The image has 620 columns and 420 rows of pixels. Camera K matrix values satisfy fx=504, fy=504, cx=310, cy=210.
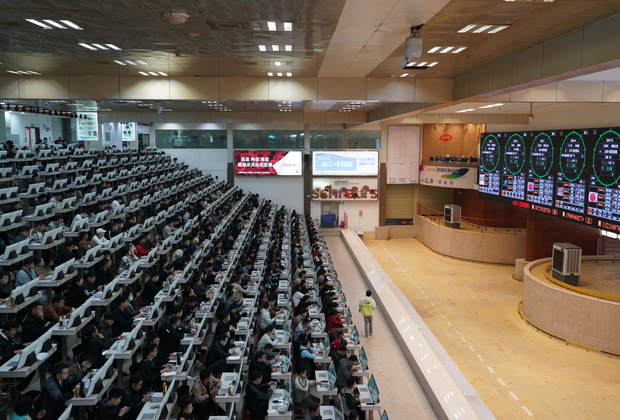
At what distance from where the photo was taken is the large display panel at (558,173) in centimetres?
1289

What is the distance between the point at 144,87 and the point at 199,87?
52.4 inches

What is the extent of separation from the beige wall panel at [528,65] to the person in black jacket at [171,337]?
727cm

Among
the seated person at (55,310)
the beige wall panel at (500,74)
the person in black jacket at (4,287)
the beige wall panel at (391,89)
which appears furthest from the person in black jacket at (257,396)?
the beige wall panel at (391,89)

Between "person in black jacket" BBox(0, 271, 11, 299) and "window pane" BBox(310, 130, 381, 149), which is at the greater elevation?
"window pane" BBox(310, 130, 381, 149)

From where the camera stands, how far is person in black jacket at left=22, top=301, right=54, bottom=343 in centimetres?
773

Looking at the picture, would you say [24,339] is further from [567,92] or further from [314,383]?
[567,92]

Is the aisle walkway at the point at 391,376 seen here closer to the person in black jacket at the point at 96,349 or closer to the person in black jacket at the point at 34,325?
the person in black jacket at the point at 96,349

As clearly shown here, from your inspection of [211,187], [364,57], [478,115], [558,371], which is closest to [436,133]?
[478,115]

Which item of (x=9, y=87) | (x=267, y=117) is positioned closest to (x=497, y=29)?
(x=9, y=87)

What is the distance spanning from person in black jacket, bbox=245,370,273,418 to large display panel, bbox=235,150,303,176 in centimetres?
2209

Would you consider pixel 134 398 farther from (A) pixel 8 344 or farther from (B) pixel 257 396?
(A) pixel 8 344

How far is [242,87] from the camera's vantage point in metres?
12.1

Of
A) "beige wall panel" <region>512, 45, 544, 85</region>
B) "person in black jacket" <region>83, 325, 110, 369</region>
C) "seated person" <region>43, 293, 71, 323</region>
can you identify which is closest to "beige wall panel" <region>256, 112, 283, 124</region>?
"beige wall panel" <region>512, 45, 544, 85</region>

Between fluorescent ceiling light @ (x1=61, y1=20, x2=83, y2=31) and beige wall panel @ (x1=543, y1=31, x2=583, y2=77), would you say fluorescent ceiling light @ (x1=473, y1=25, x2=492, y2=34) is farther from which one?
fluorescent ceiling light @ (x1=61, y1=20, x2=83, y2=31)
